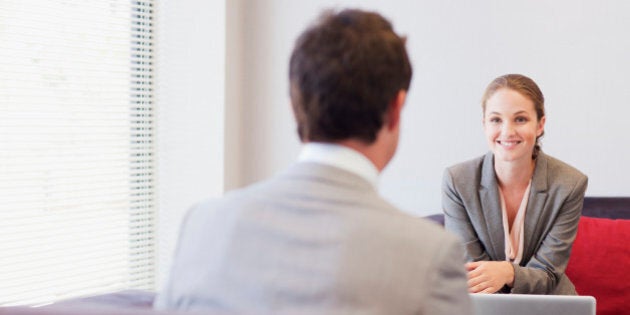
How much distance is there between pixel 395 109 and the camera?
1.23 metres

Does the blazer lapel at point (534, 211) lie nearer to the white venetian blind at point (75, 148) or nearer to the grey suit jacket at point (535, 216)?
the grey suit jacket at point (535, 216)

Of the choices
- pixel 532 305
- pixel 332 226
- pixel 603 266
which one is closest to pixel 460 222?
pixel 603 266

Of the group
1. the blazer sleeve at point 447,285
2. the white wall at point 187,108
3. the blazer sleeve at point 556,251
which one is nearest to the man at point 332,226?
the blazer sleeve at point 447,285

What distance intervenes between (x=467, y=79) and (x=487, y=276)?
1395 mm

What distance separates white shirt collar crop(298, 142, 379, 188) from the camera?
3.87ft

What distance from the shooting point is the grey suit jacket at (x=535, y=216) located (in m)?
2.60

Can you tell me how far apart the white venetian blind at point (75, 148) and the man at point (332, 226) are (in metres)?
2.12

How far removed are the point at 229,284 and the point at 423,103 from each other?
2.67 m

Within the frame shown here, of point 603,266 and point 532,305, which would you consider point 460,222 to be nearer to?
point 603,266

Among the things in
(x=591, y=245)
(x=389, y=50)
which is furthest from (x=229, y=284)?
(x=591, y=245)

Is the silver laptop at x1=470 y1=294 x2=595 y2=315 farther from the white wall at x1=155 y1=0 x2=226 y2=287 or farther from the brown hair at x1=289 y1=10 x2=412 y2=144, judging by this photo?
the white wall at x1=155 y1=0 x2=226 y2=287

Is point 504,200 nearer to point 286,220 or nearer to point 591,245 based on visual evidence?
point 591,245

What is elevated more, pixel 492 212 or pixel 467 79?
pixel 467 79

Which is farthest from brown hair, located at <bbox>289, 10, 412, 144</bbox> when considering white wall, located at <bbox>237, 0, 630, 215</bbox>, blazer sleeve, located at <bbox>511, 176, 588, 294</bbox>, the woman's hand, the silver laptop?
white wall, located at <bbox>237, 0, 630, 215</bbox>
